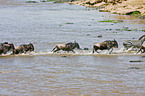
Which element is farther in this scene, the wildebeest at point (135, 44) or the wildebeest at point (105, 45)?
the wildebeest at point (135, 44)

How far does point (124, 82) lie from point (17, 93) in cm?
425

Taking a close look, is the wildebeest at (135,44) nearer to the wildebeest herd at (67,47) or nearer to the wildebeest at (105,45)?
the wildebeest herd at (67,47)

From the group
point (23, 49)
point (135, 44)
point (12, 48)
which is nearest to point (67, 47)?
point (23, 49)

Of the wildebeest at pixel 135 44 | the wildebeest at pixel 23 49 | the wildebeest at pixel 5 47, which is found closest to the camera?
the wildebeest at pixel 5 47

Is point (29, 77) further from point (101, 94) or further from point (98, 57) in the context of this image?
point (98, 57)

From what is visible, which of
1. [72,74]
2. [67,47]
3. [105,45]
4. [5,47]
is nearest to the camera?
[72,74]

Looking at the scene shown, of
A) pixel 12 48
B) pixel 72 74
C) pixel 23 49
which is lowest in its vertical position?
pixel 72 74

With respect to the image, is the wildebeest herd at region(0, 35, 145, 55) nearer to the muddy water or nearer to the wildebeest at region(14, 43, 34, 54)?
the wildebeest at region(14, 43, 34, 54)

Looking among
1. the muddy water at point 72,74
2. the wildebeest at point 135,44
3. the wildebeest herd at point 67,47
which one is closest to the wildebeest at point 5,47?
the wildebeest herd at point 67,47

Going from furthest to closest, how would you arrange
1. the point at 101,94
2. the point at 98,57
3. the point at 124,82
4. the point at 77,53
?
the point at 77,53 → the point at 98,57 → the point at 124,82 → the point at 101,94

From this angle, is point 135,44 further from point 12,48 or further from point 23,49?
point 12,48

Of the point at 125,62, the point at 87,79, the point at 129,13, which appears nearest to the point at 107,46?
the point at 125,62

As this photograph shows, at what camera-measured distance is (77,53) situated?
19.2 meters

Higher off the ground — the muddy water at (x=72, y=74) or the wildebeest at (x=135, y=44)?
the wildebeest at (x=135, y=44)
